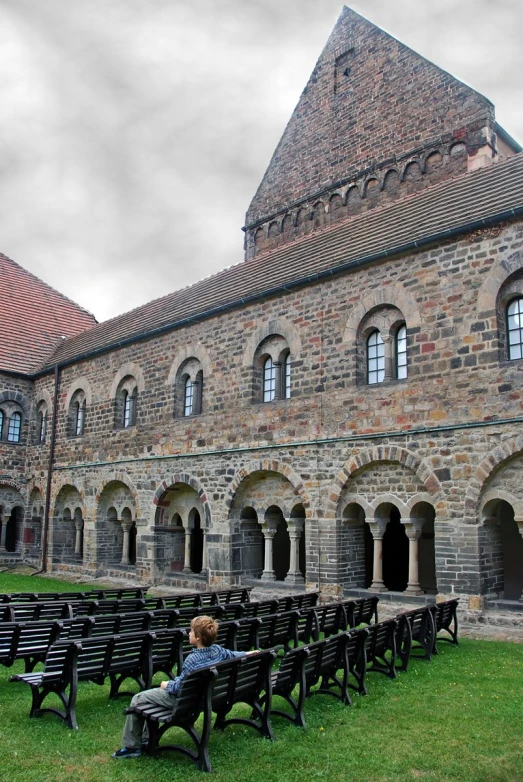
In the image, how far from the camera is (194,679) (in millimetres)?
5316

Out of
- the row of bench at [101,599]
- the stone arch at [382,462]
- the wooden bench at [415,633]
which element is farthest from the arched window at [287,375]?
the wooden bench at [415,633]

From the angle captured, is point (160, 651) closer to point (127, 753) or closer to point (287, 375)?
point (127, 753)

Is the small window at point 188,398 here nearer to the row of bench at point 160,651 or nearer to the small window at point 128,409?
the small window at point 128,409

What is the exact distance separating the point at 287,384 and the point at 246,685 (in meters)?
9.66

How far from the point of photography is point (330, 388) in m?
13.8

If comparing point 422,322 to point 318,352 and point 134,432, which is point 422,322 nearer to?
point 318,352

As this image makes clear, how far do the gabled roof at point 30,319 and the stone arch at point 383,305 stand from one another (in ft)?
48.7

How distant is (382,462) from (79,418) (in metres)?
12.4

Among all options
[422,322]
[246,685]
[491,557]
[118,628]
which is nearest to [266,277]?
[422,322]

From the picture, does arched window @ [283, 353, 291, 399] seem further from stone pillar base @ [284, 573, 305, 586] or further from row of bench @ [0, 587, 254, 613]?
row of bench @ [0, 587, 254, 613]

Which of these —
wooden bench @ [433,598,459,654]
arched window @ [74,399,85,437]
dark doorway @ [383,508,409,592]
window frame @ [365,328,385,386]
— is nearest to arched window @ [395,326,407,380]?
window frame @ [365,328,385,386]

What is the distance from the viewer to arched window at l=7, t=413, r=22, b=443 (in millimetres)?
24359

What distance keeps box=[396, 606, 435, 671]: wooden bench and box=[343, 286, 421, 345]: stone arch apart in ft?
18.0

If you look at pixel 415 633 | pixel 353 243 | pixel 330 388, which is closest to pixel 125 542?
pixel 330 388
